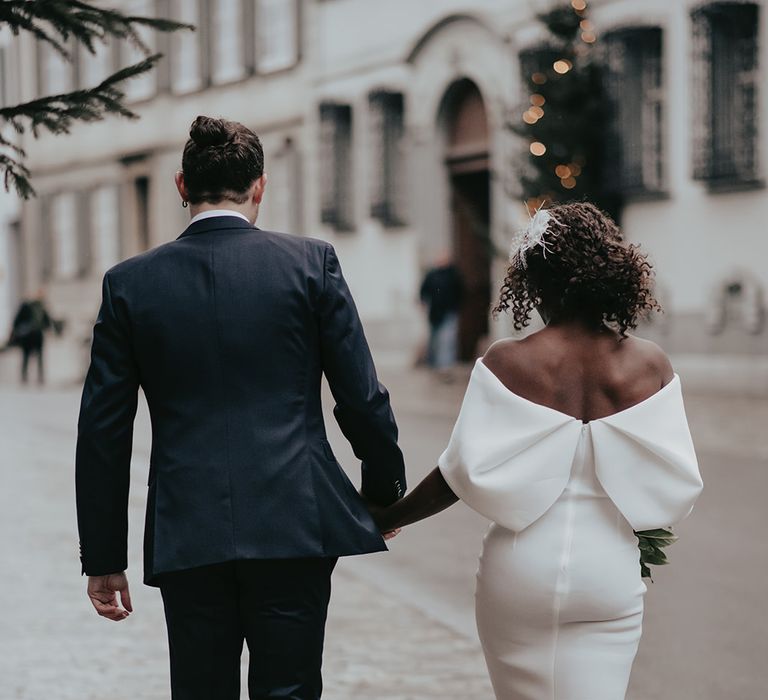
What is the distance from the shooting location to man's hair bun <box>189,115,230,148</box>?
332 cm

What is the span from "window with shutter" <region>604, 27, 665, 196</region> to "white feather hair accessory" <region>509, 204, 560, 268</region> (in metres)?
15.7

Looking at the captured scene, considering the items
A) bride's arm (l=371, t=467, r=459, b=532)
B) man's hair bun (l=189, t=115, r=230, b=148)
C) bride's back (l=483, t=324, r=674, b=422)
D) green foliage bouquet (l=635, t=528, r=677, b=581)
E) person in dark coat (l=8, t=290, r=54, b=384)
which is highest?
man's hair bun (l=189, t=115, r=230, b=148)

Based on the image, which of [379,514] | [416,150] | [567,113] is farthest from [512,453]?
[416,150]

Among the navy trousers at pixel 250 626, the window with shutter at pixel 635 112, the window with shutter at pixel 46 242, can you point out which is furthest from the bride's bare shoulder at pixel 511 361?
the window with shutter at pixel 46 242

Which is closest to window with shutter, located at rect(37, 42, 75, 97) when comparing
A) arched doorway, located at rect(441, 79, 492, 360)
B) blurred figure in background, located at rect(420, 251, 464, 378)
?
arched doorway, located at rect(441, 79, 492, 360)

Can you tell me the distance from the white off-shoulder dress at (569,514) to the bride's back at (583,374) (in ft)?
0.11

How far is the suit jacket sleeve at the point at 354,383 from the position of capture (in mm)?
3377

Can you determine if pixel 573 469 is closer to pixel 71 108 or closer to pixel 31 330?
pixel 71 108

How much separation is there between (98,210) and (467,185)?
14.1 meters

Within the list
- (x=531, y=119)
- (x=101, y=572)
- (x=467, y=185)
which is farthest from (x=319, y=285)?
(x=467, y=185)

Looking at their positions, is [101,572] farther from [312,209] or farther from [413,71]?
[312,209]

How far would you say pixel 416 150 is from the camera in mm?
24266

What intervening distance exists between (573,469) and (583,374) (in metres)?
0.20

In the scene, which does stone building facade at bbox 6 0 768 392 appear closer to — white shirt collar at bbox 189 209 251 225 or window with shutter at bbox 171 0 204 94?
window with shutter at bbox 171 0 204 94
